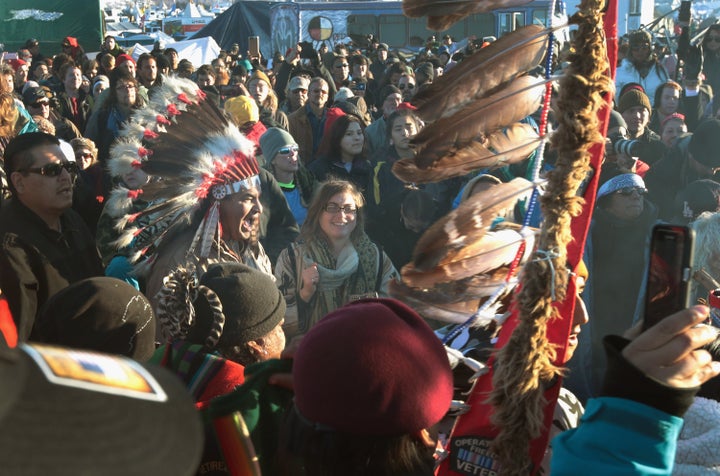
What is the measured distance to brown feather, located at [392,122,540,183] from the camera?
1.64 meters

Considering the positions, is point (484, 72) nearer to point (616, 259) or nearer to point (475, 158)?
point (475, 158)

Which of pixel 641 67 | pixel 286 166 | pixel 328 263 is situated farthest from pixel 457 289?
pixel 641 67

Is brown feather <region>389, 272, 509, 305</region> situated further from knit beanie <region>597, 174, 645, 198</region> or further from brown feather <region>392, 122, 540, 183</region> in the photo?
knit beanie <region>597, 174, 645, 198</region>

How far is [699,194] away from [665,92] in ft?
10.0

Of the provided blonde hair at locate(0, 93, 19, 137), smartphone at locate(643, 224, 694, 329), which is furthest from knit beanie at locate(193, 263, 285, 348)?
blonde hair at locate(0, 93, 19, 137)

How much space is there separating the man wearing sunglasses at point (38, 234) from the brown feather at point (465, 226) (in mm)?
1875

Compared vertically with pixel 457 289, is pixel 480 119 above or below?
above

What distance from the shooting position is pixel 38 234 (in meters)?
3.19

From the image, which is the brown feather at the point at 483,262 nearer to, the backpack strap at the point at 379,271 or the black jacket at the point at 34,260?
the black jacket at the point at 34,260

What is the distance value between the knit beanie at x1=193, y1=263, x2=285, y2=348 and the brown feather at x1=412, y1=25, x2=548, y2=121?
0.93 metres

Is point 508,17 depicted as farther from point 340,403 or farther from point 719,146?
point 340,403

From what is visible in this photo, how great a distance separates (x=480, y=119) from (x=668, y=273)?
484 mm

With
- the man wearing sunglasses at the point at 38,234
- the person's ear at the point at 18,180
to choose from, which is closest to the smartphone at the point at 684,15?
the man wearing sunglasses at the point at 38,234

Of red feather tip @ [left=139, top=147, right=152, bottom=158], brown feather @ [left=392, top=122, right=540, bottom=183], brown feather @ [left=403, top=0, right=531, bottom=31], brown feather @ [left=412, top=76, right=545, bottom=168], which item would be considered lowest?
red feather tip @ [left=139, top=147, right=152, bottom=158]
